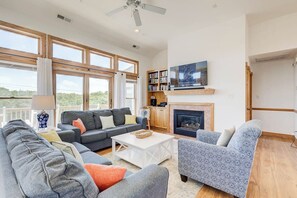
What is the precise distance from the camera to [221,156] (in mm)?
1732

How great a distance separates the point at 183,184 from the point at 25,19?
4538mm

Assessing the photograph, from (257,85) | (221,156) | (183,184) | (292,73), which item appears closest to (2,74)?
(183,184)

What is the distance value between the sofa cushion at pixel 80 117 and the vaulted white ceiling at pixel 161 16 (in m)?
2.34

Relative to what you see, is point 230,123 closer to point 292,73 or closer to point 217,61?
point 217,61

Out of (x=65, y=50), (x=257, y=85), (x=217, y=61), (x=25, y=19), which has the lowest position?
(x=257, y=85)

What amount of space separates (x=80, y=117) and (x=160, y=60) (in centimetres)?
402

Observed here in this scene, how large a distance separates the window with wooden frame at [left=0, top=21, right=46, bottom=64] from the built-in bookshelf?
3713 mm

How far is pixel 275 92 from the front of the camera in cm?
455

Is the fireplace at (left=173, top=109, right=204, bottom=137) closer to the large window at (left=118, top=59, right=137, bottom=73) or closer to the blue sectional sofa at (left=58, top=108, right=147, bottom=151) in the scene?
the blue sectional sofa at (left=58, top=108, right=147, bottom=151)

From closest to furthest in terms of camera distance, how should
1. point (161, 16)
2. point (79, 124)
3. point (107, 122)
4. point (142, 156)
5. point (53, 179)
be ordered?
point (53, 179)
point (142, 156)
point (79, 124)
point (161, 16)
point (107, 122)

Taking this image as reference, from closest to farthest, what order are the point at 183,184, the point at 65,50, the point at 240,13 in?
the point at 183,184
the point at 240,13
the point at 65,50

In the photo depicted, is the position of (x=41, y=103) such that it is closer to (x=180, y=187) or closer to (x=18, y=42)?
(x=18, y=42)

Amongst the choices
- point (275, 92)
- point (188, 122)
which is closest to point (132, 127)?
point (188, 122)

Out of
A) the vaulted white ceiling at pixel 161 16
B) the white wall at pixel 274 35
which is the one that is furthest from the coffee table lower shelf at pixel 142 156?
the white wall at pixel 274 35
